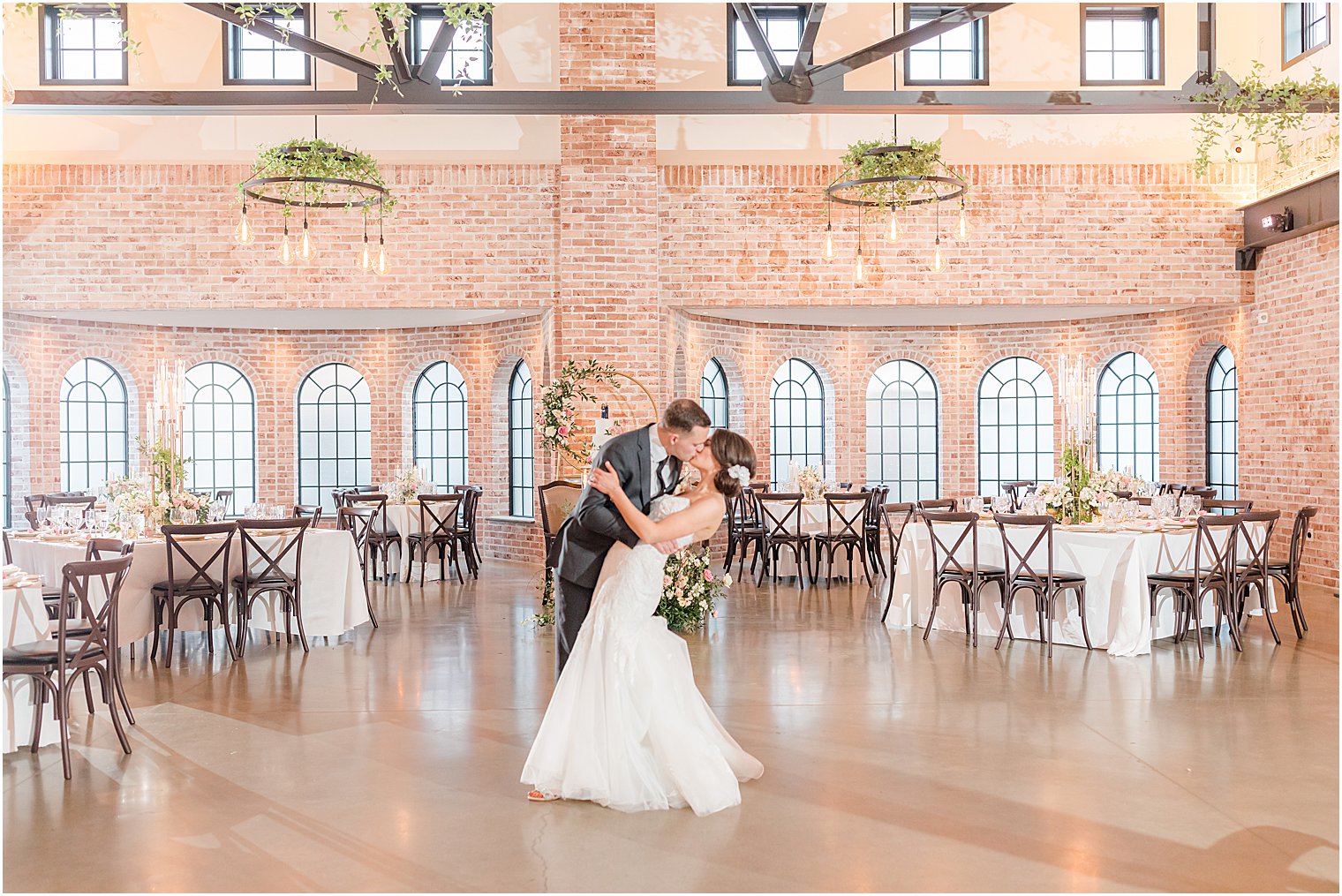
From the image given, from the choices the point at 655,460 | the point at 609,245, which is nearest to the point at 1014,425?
the point at 609,245

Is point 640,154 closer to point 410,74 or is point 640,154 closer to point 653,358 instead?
point 653,358

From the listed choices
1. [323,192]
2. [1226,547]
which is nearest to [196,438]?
[323,192]

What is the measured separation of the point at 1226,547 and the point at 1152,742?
2758 mm

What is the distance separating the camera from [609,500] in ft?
13.6

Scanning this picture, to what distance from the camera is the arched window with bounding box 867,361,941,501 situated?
14445 mm

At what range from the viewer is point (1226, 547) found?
701 centimetres

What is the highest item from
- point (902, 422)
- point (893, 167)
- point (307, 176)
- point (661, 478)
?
point (893, 167)

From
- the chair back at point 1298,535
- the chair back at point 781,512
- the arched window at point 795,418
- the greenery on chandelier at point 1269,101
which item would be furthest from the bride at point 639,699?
the arched window at point 795,418

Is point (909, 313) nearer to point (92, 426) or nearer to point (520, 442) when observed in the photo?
point (520, 442)

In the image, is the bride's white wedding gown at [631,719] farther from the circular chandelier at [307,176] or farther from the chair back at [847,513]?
the chair back at [847,513]

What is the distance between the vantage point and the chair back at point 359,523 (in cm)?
889

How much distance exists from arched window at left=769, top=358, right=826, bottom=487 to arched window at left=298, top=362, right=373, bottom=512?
5.46m

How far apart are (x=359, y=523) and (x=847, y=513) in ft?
16.1

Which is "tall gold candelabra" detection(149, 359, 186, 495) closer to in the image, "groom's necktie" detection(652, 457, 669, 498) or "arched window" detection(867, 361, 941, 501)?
"groom's necktie" detection(652, 457, 669, 498)
